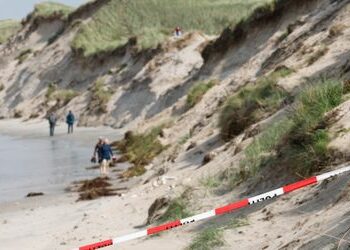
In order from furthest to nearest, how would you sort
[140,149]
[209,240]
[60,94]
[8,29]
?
[8,29]
[60,94]
[140,149]
[209,240]

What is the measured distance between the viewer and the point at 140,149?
83.7ft

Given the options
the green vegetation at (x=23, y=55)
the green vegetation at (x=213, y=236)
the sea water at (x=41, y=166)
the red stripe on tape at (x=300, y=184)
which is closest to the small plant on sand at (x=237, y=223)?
the green vegetation at (x=213, y=236)

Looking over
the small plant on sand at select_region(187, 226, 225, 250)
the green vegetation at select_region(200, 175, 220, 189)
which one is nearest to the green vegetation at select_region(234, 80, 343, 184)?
the green vegetation at select_region(200, 175, 220, 189)

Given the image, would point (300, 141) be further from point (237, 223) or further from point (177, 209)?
point (177, 209)

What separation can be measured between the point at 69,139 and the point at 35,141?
6.29 feet

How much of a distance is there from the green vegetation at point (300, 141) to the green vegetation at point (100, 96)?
1225 inches

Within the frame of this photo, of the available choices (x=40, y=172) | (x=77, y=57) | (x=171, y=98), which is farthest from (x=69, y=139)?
(x=77, y=57)

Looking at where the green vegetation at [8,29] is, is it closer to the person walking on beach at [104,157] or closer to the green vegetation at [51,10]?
the green vegetation at [51,10]

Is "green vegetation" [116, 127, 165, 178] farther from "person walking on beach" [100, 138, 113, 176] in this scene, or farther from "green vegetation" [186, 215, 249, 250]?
"green vegetation" [186, 215, 249, 250]

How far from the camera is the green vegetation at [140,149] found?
21480 mm

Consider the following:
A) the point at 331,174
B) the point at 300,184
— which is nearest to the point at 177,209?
the point at 300,184

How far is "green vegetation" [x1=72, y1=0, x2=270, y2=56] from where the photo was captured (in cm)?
5378

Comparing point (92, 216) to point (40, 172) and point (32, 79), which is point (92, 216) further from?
point (32, 79)

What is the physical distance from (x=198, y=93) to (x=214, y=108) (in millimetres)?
5556
